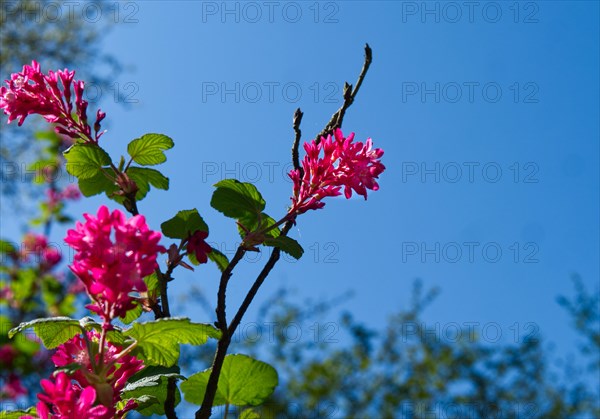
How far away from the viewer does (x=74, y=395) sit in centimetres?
107

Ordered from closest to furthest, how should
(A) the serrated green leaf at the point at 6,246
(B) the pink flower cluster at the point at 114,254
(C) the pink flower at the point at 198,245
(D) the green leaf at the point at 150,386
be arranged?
(B) the pink flower cluster at the point at 114,254 < (D) the green leaf at the point at 150,386 < (C) the pink flower at the point at 198,245 < (A) the serrated green leaf at the point at 6,246

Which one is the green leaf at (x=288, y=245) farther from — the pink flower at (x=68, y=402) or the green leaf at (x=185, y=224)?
the pink flower at (x=68, y=402)

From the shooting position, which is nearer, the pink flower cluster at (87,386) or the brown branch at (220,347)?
the pink flower cluster at (87,386)

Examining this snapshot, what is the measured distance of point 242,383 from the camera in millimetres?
1566

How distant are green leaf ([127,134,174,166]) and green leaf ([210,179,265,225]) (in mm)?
253

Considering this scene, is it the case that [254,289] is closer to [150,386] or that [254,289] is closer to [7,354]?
[150,386]

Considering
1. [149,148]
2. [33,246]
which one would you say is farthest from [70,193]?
[149,148]

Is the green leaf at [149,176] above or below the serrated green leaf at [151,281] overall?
above

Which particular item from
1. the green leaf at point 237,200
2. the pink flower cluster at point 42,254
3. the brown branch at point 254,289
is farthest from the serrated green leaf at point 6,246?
the brown branch at point 254,289

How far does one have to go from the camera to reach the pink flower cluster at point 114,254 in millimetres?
1025

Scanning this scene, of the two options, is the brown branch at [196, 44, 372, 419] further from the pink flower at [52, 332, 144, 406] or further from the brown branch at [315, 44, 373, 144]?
the pink flower at [52, 332, 144, 406]

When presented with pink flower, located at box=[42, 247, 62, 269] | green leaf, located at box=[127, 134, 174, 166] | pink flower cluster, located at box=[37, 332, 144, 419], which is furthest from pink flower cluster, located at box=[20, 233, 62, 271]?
pink flower cluster, located at box=[37, 332, 144, 419]

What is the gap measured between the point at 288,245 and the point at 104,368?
466 mm

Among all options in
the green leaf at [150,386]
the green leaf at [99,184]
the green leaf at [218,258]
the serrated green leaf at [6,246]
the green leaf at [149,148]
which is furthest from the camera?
the serrated green leaf at [6,246]
